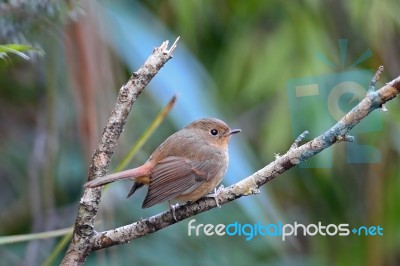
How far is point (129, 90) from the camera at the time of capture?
1.38 meters

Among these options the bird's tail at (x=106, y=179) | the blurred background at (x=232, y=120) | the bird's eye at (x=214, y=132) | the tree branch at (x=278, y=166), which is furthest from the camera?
the blurred background at (x=232, y=120)

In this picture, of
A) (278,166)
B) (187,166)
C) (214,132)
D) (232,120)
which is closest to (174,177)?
(187,166)

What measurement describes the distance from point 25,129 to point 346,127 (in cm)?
281

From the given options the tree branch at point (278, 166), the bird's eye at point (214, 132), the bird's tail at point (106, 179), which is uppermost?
the bird's eye at point (214, 132)

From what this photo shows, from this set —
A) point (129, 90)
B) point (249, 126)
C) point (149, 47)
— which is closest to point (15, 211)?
point (249, 126)

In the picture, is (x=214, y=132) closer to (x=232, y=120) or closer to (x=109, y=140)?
(x=109, y=140)

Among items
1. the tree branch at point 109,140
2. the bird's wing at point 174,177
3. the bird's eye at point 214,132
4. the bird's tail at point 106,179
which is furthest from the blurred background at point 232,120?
the tree branch at point 109,140

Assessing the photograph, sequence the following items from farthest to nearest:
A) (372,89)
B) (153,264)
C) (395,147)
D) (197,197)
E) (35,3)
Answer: (153,264) < (395,147) < (35,3) < (197,197) < (372,89)

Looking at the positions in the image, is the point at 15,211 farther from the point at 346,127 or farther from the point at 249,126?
the point at 346,127

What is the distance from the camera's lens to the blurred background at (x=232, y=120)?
2.69 metres

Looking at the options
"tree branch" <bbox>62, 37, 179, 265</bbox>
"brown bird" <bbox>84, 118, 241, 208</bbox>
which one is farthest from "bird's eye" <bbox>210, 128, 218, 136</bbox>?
"tree branch" <bbox>62, 37, 179, 265</bbox>

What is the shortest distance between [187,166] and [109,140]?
0.52m

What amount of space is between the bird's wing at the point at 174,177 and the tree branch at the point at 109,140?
0.24 meters

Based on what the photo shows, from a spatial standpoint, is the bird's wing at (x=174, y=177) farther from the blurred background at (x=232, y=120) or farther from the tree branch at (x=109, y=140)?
the blurred background at (x=232, y=120)
